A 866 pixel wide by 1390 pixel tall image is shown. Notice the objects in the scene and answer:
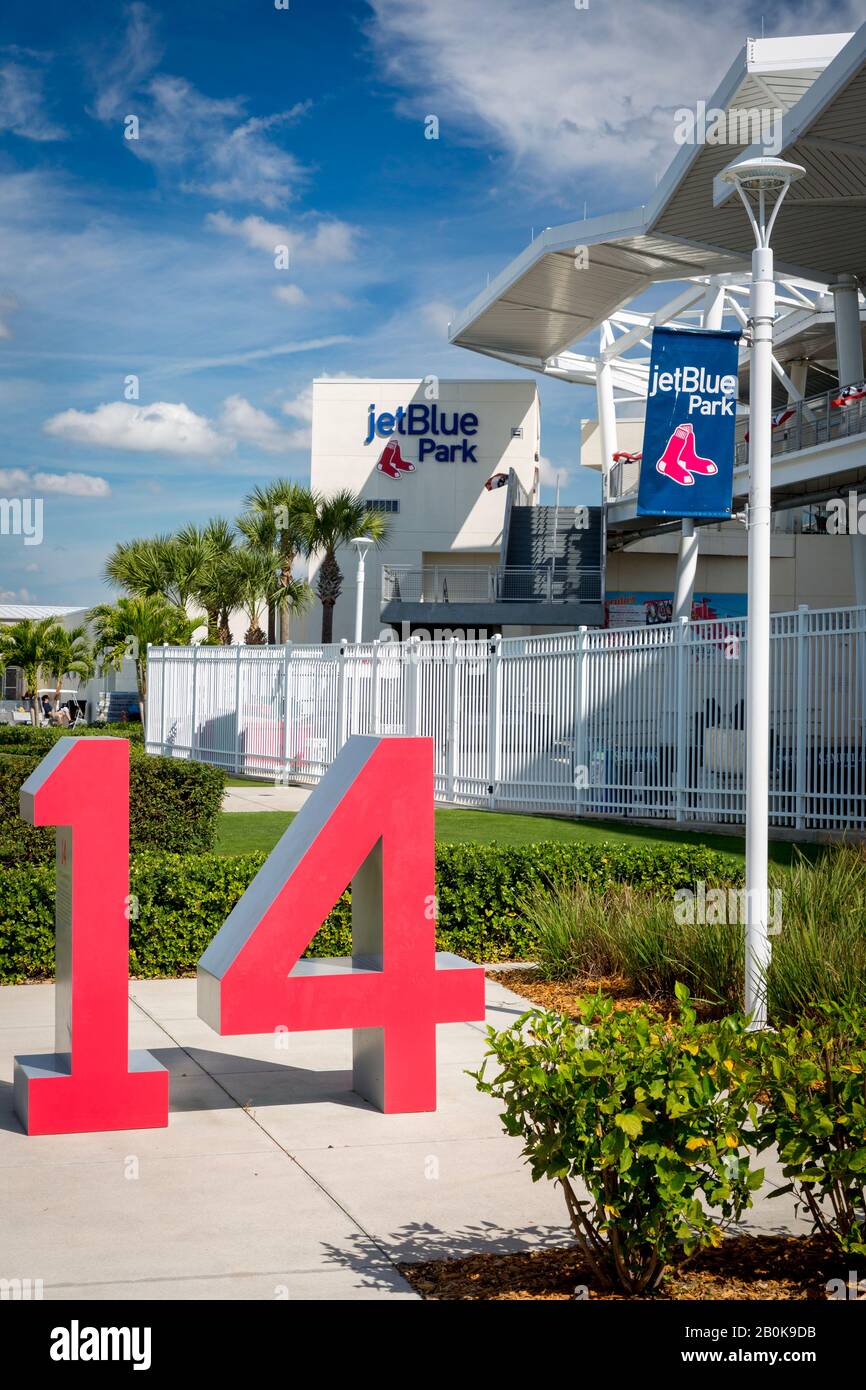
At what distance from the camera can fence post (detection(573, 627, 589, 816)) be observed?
18969 mm

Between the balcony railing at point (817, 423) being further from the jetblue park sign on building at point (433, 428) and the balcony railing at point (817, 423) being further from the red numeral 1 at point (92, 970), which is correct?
the red numeral 1 at point (92, 970)

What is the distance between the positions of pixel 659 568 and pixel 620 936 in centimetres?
4778

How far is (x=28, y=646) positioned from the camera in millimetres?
53094

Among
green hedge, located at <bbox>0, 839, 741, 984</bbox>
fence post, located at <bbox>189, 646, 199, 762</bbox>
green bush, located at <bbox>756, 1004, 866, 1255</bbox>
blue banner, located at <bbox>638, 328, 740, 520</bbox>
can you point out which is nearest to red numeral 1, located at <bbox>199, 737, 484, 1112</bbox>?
green bush, located at <bbox>756, 1004, 866, 1255</bbox>

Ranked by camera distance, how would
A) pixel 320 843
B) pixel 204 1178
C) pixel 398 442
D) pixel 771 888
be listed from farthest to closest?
pixel 398 442, pixel 771 888, pixel 320 843, pixel 204 1178

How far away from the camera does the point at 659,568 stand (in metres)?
55.5

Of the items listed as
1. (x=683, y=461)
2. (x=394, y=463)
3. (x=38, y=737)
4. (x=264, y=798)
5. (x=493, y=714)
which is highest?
(x=394, y=463)

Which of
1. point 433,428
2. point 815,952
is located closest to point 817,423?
point 433,428

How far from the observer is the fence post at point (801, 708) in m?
16.2

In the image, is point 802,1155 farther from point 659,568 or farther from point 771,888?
point 659,568

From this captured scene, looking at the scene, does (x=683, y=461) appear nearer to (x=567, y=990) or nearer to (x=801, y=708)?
(x=801, y=708)

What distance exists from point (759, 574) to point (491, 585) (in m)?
33.0

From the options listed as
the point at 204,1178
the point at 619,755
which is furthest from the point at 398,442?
the point at 204,1178
